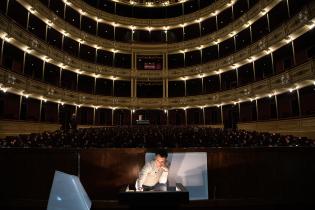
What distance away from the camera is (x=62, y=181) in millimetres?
2061

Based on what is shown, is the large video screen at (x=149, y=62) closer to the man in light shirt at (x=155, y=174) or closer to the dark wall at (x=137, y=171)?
the dark wall at (x=137, y=171)

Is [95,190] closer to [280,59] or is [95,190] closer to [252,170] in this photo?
[252,170]

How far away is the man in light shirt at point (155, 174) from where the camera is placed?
9.91 ft

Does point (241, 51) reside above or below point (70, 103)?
above

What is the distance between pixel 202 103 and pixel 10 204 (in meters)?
24.5

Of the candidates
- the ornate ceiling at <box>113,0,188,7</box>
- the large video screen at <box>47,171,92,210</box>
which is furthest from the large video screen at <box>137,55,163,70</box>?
the large video screen at <box>47,171,92,210</box>

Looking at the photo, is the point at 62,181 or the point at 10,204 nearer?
the point at 62,181

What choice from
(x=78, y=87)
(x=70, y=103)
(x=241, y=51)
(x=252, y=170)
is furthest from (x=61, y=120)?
(x=252, y=170)

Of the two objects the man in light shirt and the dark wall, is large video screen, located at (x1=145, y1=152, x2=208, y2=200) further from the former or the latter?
the man in light shirt

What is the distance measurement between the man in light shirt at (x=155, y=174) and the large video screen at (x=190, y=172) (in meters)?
0.81

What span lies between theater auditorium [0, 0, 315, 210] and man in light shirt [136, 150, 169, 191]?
0.27 ft

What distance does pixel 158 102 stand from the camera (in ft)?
98.3

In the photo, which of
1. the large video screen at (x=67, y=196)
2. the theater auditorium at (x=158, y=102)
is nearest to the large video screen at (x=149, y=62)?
the theater auditorium at (x=158, y=102)

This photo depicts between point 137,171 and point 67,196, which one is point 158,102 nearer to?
point 137,171
